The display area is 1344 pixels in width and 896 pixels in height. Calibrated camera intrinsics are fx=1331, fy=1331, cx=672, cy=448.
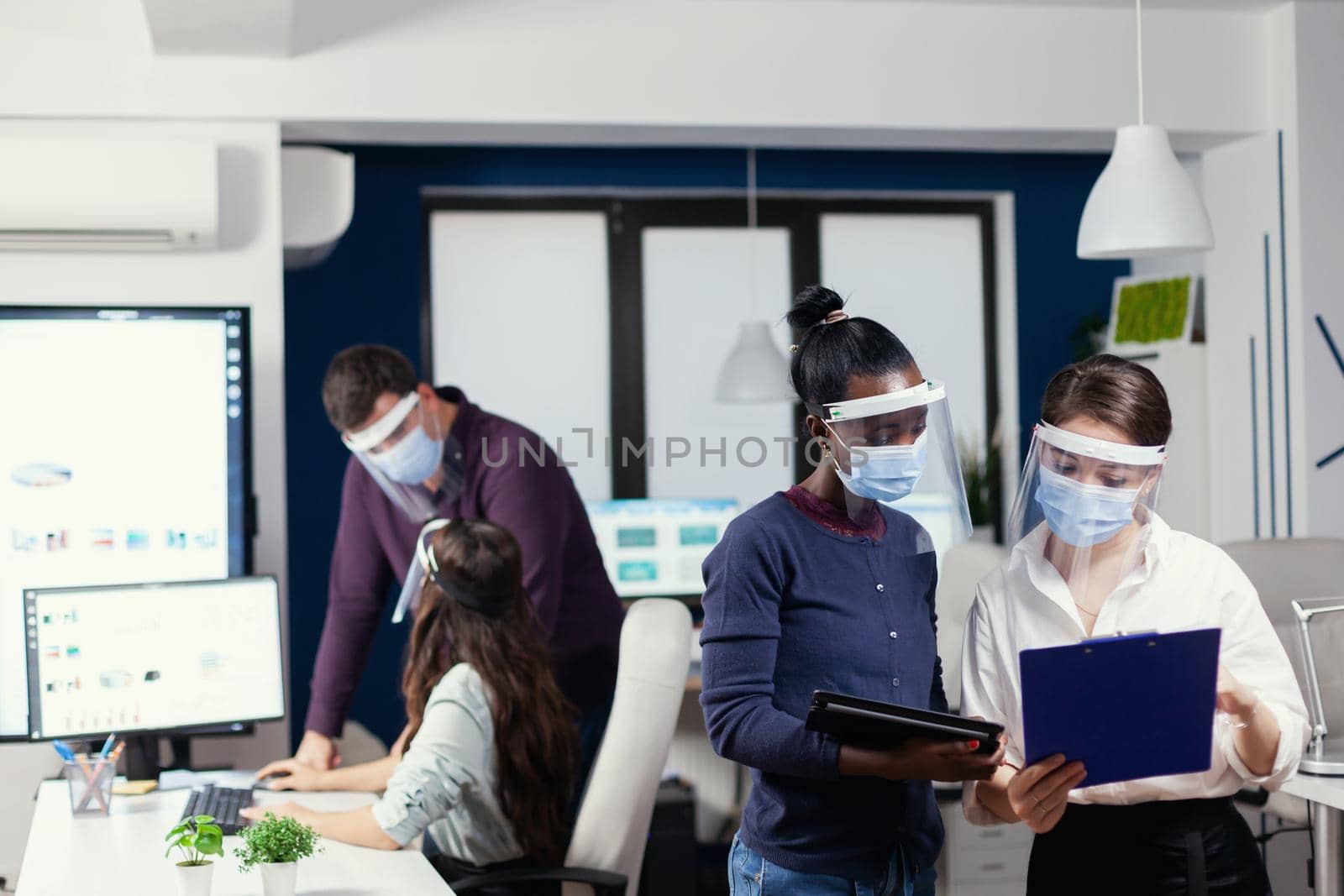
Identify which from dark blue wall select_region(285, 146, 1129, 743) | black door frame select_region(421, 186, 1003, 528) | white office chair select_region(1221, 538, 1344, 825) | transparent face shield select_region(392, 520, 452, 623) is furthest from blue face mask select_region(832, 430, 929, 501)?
black door frame select_region(421, 186, 1003, 528)

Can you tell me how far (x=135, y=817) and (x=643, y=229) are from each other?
11.0 feet

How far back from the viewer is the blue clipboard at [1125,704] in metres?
1.50

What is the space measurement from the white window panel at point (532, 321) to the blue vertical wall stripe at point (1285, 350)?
8.11ft

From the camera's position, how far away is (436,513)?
10.8 feet

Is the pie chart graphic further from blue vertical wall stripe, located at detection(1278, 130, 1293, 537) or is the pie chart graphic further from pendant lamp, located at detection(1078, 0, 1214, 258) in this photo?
blue vertical wall stripe, located at detection(1278, 130, 1293, 537)

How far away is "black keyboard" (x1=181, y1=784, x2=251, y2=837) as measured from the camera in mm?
2459

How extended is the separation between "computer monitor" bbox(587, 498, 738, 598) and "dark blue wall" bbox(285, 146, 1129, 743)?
0.66 m

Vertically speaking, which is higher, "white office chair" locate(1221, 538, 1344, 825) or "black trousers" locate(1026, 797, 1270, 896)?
"white office chair" locate(1221, 538, 1344, 825)

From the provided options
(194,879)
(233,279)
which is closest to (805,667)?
(194,879)

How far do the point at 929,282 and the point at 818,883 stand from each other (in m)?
4.32

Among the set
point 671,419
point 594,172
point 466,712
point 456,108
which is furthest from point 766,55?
point 466,712

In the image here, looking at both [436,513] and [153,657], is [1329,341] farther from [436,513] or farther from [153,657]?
[153,657]

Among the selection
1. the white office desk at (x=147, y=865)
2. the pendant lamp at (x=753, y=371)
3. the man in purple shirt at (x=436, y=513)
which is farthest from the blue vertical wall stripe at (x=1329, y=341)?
the white office desk at (x=147, y=865)

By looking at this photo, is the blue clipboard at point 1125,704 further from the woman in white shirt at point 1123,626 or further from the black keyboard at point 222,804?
the black keyboard at point 222,804
